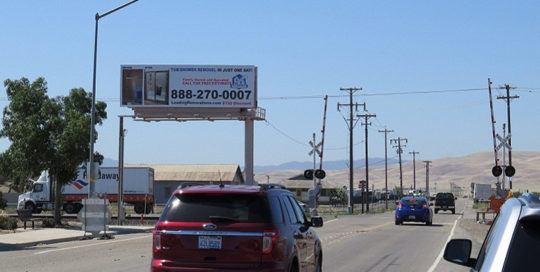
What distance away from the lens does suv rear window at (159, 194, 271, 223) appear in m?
10.6

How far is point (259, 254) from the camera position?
34.1 feet

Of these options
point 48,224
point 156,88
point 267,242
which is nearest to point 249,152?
point 156,88

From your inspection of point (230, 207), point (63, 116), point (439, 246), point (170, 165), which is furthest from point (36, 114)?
point (170, 165)

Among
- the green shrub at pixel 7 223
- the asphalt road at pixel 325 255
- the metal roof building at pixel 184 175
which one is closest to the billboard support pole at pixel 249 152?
the green shrub at pixel 7 223

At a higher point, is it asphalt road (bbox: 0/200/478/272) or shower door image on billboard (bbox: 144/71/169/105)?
shower door image on billboard (bbox: 144/71/169/105)

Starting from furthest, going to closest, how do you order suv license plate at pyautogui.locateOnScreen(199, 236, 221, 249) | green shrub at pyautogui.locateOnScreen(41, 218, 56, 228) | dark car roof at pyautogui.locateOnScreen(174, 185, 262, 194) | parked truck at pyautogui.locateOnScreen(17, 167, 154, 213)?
parked truck at pyautogui.locateOnScreen(17, 167, 154, 213), green shrub at pyautogui.locateOnScreen(41, 218, 56, 228), dark car roof at pyautogui.locateOnScreen(174, 185, 262, 194), suv license plate at pyautogui.locateOnScreen(199, 236, 221, 249)

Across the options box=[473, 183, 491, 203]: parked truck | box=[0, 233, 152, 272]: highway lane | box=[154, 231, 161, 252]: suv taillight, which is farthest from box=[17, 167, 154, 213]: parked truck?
box=[154, 231, 161, 252]: suv taillight

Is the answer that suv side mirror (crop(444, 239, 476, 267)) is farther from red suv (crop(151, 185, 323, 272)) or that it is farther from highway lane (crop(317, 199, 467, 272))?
highway lane (crop(317, 199, 467, 272))

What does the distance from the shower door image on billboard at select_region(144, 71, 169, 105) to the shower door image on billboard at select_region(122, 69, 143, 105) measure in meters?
0.49

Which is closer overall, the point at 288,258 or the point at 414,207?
the point at 288,258

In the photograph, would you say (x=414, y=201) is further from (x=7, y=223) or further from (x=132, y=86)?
(x=132, y=86)

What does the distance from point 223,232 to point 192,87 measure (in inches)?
1827

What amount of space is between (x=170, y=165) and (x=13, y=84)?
6418 centimetres

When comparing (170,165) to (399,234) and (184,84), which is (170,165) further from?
(399,234)
